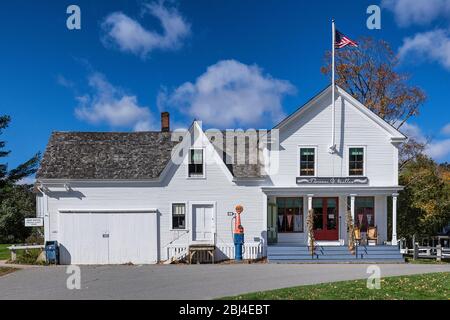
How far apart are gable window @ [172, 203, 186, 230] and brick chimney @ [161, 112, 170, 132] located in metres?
5.38

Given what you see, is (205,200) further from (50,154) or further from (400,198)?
(400,198)

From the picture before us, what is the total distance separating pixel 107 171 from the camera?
23188mm

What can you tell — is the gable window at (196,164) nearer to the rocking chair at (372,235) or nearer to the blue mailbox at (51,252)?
the blue mailbox at (51,252)

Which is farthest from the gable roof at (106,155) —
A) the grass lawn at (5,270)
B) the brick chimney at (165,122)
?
the grass lawn at (5,270)

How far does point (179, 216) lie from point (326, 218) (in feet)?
25.0

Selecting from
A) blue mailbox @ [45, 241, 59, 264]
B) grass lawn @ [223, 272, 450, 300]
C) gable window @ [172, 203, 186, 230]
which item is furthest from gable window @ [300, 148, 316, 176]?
blue mailbox @ [45, 241, 59, 264]

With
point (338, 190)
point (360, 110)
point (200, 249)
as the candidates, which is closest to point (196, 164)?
point (200, 249)

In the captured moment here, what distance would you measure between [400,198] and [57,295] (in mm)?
20494

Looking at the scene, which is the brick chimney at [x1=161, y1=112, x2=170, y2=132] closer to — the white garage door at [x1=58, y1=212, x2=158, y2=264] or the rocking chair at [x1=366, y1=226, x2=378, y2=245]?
the white garage door at [x1=58, y1=212, x2=158, y2=264]

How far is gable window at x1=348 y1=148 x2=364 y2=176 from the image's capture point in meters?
23.8
